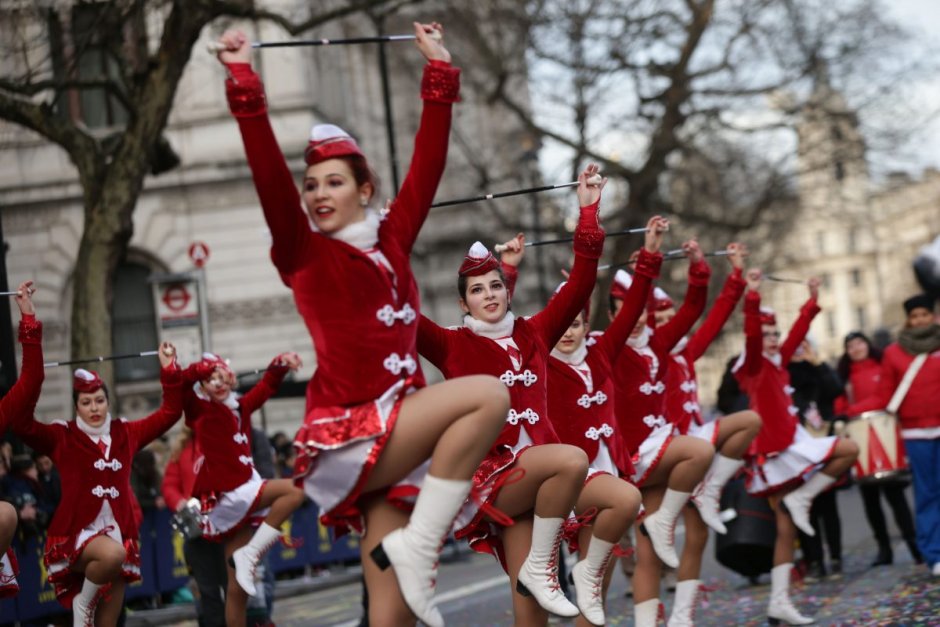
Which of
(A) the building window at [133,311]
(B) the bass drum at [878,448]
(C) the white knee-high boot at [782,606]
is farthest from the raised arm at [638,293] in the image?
(A) the building window at [133,311]

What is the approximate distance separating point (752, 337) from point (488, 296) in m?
4.23

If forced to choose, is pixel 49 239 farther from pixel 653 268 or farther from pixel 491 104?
pixel 653 268

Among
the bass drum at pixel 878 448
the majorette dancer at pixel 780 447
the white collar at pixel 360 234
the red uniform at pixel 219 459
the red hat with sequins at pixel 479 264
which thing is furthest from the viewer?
the bass drum at pixel 878 448

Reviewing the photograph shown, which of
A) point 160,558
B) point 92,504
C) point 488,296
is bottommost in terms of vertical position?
point 160,558

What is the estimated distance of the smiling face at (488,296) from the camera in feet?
25.8

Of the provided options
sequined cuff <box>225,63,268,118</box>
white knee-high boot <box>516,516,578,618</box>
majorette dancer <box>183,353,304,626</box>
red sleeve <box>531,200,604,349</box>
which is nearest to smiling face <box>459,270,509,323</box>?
red sleeve <box>531,200,604,349</box>

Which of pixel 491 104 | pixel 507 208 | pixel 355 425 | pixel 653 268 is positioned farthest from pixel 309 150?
Result: pixel 507 208

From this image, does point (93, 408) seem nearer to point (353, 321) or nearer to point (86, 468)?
point (86, 468)

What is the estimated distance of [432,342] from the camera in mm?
7723

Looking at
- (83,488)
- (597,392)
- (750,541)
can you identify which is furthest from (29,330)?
(750,541)

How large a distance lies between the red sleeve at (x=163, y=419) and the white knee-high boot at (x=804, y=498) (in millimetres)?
4441

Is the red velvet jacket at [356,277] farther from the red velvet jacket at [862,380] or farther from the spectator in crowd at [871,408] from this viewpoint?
the red velvet jacket at [862,380]

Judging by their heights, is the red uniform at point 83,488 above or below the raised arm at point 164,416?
below

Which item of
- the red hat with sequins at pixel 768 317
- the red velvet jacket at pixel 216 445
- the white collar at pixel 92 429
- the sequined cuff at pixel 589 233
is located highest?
the sequined cuff at pixel 589 233
